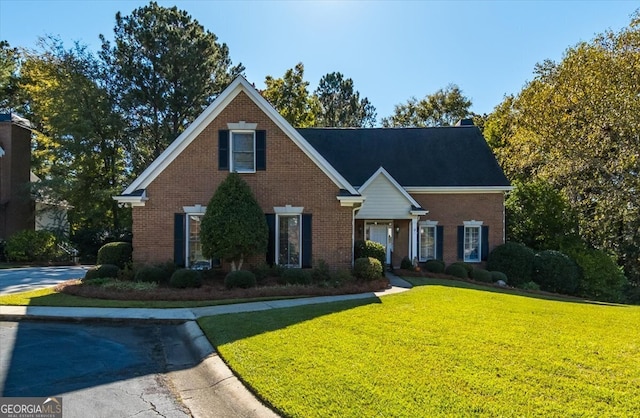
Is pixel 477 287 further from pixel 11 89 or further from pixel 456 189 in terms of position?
pixel 11 89

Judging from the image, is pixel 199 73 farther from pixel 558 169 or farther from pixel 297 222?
pixel 558 169

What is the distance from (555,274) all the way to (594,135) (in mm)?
8263

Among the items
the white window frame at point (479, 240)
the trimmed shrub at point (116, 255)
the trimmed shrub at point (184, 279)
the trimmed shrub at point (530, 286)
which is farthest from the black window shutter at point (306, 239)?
the trimmed shrub at point (530, 286)

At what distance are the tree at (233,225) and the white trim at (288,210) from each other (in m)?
0.77

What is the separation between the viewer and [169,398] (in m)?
5.29

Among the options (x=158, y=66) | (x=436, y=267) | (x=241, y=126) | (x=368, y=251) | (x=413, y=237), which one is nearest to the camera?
(x=241, y=126)

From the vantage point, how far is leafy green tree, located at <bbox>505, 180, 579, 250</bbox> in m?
A: 23.5

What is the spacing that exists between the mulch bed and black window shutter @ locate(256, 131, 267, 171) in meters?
4.06

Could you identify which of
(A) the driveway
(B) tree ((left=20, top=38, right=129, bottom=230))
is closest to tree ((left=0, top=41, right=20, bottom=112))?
(B) tree ((left=20, top=38, right=129, bottom=230))

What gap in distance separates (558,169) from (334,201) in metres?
15.5

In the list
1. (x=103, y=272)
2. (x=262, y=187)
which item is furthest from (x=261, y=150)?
(x=103, y=272)

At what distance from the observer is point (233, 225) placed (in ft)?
45.6

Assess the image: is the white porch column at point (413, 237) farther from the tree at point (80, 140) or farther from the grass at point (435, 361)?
the tree at point (80, 140)

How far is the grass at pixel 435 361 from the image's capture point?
4.50m
